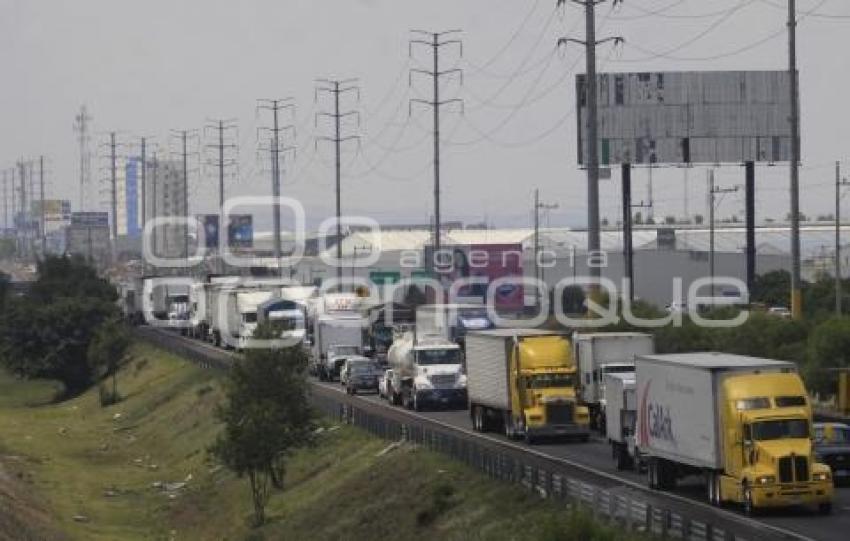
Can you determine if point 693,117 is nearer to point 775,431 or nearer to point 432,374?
point 432,374

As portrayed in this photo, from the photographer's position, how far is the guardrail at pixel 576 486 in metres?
31.3

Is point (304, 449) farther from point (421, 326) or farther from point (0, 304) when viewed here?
point (0, 304)

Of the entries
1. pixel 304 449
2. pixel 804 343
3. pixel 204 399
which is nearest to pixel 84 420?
pixel 204 399

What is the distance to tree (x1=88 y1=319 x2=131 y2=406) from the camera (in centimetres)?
12200

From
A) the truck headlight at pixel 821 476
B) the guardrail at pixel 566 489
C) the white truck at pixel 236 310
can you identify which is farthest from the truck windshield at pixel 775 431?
the white truck at pixel 236 310

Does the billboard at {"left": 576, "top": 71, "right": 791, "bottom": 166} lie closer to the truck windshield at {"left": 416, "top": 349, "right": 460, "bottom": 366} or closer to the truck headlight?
the truck windshield at {"left": 416, "top": 349, "right": 460, "bottom": 366}

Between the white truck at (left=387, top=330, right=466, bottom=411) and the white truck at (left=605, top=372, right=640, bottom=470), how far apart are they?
23.5 m

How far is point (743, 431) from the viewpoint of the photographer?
114 feet

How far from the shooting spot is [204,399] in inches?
3666

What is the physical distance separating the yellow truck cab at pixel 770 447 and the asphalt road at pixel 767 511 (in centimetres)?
38

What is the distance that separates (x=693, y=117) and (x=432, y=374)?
1615 inches

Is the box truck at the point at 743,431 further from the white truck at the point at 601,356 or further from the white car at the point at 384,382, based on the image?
the white car at the point at 384,382

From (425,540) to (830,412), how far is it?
20.3m

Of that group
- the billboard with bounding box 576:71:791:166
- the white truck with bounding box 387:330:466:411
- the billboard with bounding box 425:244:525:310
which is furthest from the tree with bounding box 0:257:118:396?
the white truck with bounding box 387:330:466:411
